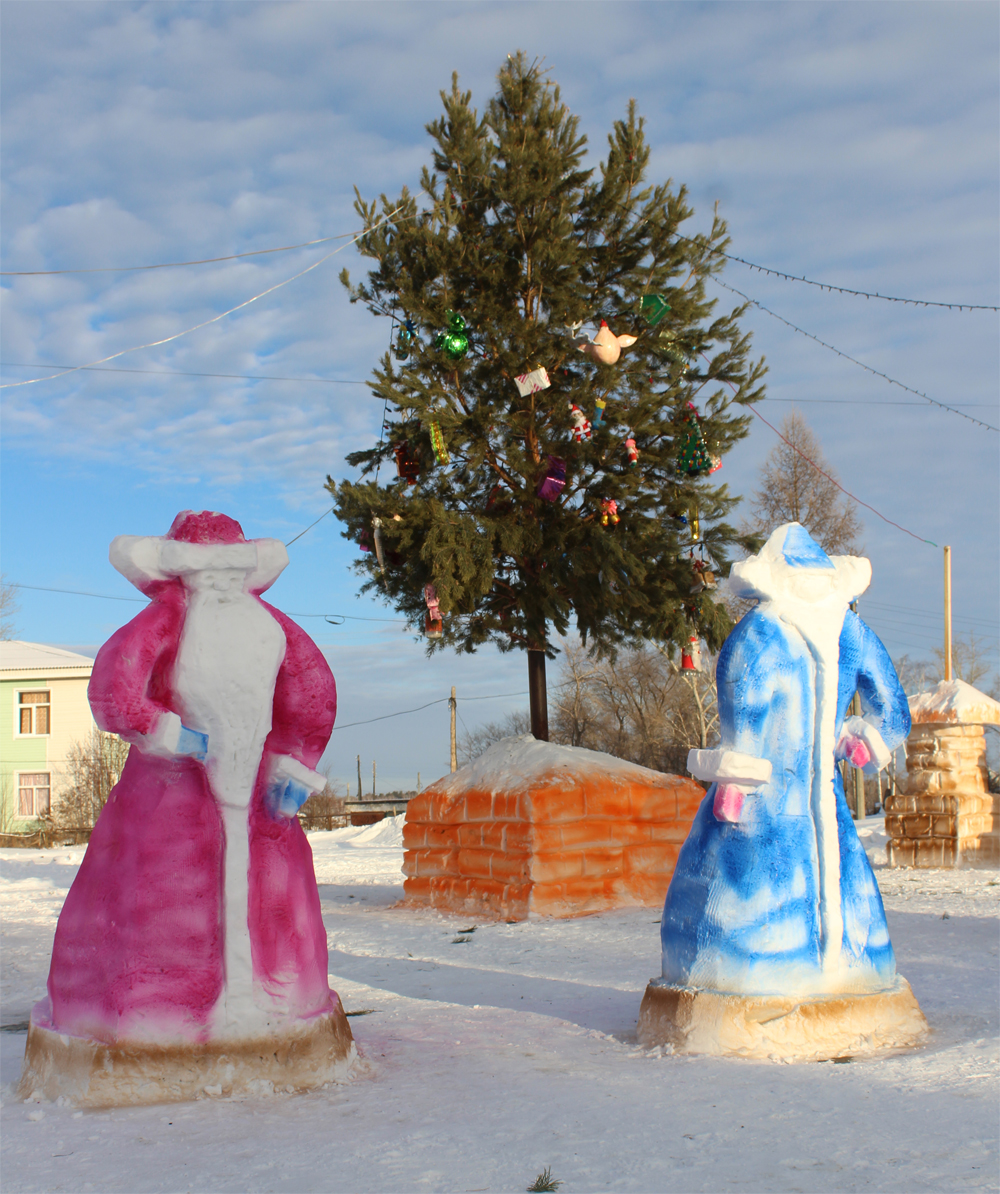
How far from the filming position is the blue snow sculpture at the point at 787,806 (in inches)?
167

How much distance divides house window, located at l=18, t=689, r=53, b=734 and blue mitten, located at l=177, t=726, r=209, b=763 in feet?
75.2

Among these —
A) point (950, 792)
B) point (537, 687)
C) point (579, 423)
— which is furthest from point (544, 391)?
point (950, 792)

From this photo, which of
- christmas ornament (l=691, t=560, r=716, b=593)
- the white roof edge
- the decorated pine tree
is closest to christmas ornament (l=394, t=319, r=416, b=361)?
the decorated pine tree

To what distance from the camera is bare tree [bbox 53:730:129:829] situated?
838 inches

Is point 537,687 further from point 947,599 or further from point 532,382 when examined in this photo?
point 947,599

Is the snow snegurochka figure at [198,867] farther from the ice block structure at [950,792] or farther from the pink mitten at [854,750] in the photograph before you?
the ice block structure at [950,792]

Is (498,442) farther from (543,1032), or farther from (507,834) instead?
(543,1032)

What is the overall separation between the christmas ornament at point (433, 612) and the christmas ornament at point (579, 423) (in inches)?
103

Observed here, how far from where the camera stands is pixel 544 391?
13.0 meters

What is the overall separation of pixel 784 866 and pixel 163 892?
2.45 meters

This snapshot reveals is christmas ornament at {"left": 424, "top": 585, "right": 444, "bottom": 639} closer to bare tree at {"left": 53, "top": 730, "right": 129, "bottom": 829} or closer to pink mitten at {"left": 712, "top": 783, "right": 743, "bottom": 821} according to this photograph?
pink mitten at {"left": 712, "top": 783, "right": 743, "bottom": 821}

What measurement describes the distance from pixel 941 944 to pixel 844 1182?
4.85 meters

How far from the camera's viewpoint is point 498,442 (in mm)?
12945

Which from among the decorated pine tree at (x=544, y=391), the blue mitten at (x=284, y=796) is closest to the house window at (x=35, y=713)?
the decorated pine tree at (x=544, y=391)
